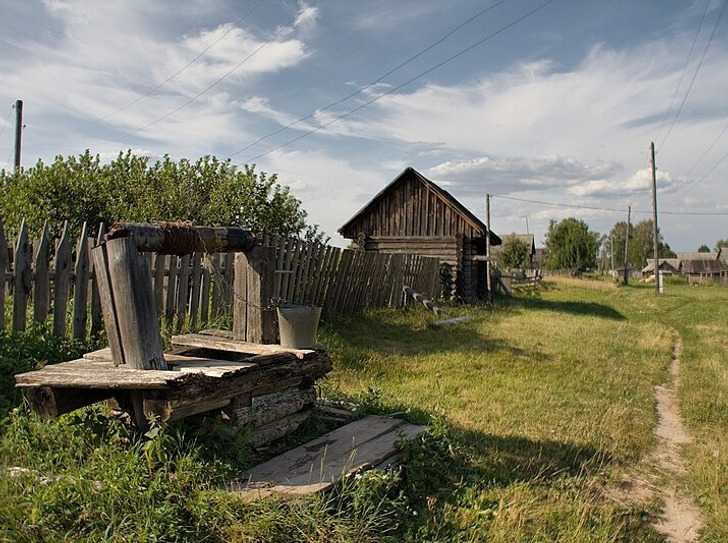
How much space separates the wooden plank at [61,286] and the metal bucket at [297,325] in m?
3.40

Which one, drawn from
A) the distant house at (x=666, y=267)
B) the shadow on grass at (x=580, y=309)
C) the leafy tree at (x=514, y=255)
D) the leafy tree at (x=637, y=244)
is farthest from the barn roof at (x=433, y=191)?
the leafy tree at (x=637, y=244)

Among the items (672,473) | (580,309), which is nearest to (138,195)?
(672,473)

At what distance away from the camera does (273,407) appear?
174 inches

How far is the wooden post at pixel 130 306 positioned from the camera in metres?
3.88

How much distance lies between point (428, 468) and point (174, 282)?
4.85 meters

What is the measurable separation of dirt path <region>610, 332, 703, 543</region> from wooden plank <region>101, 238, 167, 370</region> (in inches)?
149

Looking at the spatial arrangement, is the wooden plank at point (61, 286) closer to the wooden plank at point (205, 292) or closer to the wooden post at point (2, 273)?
the wooden post at point (2, 273)

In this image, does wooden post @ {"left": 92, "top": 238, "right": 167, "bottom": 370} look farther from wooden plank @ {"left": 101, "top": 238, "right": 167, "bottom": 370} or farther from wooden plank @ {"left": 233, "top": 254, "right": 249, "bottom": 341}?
wooden plank @ {"left": 233, "top": 254, "right": 249, "bottom": 341}

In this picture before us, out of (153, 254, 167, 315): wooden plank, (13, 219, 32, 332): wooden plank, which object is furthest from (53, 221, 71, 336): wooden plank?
(153, 254, 167, 315): wooden plank

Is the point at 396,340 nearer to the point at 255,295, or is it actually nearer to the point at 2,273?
the point at 255,295

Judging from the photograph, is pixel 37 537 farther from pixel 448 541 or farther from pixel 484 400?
pixel 484 400

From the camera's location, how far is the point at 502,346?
35.6 feet

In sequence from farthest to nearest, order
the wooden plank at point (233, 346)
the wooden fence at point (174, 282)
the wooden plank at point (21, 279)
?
the wooden fence at point (174, 282) < the wooden plank at point (21, 279) < the wooden plank at point (233, 346)

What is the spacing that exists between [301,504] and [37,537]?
1.40 meters
